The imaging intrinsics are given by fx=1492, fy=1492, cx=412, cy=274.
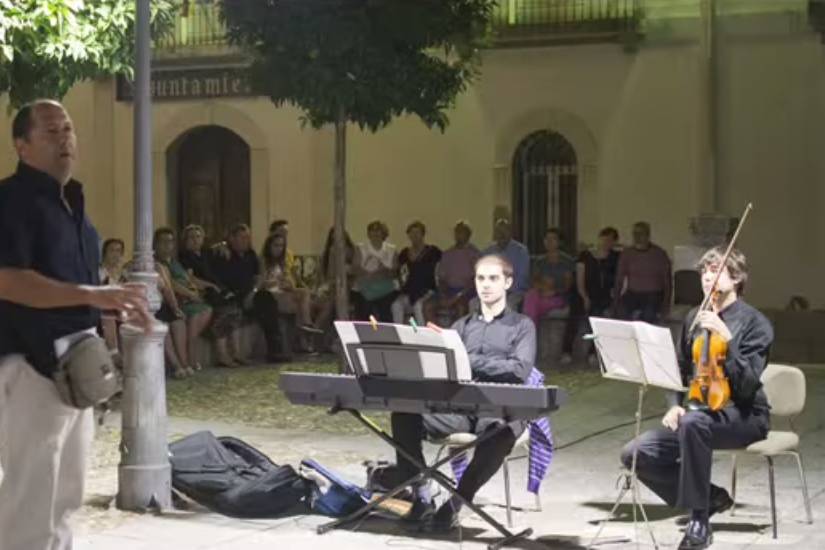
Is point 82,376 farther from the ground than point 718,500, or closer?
farther from the ground

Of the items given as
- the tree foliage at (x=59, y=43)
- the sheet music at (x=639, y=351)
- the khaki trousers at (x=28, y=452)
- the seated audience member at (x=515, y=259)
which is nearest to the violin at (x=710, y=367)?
the sheet music at (x=639, y=351)

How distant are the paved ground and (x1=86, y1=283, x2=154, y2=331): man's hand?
9.28 ft

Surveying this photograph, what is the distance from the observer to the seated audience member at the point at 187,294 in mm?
14461

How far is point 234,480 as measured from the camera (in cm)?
816

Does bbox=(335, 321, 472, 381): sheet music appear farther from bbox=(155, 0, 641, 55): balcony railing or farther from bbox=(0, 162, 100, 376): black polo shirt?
bbox=(155, 0, 641, 55): balcony railing

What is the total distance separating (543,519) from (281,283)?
823 cm

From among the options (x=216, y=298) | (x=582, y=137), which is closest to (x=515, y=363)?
(x=216, y=298)

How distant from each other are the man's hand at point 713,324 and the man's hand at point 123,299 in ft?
10.8

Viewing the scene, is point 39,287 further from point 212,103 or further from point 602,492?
point 212,103

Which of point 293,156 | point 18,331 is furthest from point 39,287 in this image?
point 293,156

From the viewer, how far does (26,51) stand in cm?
1087

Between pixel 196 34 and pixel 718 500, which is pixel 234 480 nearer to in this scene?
pixel 718 500

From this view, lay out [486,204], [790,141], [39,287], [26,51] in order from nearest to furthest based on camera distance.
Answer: [39,287], [26,51], [790,141], [486,204]

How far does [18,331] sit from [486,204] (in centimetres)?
1524
